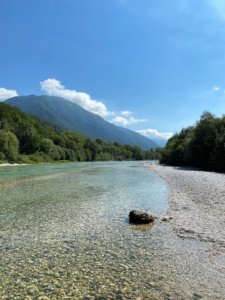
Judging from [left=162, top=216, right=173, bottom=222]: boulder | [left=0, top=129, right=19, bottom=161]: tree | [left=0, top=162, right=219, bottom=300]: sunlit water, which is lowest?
[left=0, top=162, right=219, bottom=300]: sunlit water

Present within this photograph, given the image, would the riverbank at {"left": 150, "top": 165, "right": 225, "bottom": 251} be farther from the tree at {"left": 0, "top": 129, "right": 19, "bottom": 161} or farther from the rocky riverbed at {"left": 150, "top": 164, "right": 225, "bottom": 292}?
the tree at {"left": 0, "top": 129, "right": 19, "bottom": 161}

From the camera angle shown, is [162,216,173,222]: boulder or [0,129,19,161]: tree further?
[0,129,19,161]: tree

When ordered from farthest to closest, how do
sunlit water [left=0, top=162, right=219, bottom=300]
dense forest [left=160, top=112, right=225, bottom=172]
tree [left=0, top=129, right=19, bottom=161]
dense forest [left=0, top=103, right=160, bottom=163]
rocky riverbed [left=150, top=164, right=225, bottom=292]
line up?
dense forest [left=0, top=103, right=160, bottom=163], tree [left=0, top=129, right=19, bottom=161], dense forest [left=160, top=112, right=225, bottom=172], rocky riverbed [left=150, top=164, right=225, bottom=292], sunlit water [left=0, top=162, right=219, bottom=300]

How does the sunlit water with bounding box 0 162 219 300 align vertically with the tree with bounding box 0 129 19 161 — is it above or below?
below

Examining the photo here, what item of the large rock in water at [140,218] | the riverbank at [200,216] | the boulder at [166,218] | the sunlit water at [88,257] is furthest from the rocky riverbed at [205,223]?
the large rock in water at [140,218]

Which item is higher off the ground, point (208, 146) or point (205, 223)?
point (208, 146)

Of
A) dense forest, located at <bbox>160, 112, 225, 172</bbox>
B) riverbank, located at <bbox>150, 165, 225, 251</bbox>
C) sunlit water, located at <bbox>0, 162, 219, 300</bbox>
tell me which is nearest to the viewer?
sunlit water, located at <bbox>0, 162, 219, 300</bbox>

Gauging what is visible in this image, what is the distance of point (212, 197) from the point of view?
96.4 ft

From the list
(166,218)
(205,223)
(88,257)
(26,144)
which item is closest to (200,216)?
(205,223)

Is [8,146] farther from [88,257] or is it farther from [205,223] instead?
[88,257]

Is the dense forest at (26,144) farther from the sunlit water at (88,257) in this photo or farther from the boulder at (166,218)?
the boulder at (166,218)

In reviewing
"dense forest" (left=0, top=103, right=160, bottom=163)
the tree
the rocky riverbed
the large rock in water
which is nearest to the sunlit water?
the large rock in water

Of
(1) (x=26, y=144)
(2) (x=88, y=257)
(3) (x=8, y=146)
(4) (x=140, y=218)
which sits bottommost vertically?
(2) (x=88, y=257)

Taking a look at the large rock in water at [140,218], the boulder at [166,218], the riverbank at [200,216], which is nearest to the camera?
the riverbank at [200,216]
